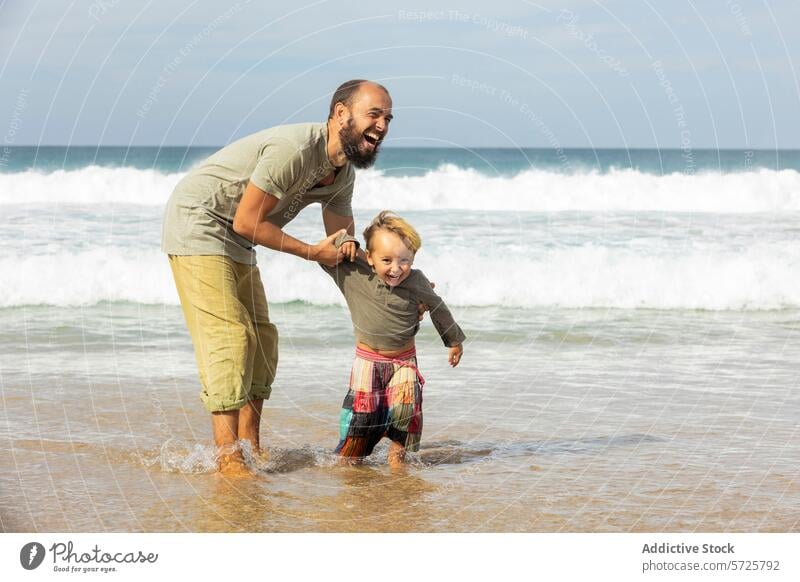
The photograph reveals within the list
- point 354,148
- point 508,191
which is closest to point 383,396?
point 354,148

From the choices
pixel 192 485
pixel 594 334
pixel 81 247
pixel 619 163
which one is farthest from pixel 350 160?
pixel 619 163

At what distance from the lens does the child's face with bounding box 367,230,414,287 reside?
5.42 m

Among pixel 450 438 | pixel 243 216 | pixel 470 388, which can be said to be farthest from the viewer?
pixel 470 388

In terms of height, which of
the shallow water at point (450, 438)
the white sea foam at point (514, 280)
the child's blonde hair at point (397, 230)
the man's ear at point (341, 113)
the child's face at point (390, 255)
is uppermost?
the man's ear at point (341, 113)

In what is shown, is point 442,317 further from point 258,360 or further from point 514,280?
point 514,280

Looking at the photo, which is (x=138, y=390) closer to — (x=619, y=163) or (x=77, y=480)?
(x=77, y=480)

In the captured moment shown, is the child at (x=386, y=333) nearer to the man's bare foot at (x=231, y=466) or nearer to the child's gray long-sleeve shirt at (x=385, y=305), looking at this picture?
the child's gray long-sleeve shirt at (x=385, y=305)

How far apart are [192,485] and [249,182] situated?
1.75 metres

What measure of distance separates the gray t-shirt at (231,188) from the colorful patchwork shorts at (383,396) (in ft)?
3.17

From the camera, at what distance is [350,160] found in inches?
209

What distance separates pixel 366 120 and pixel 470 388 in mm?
3673

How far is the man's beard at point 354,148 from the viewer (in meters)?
5.17

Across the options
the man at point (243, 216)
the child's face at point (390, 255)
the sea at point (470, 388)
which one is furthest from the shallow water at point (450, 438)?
the child's face at point (390, 255)

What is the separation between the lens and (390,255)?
5441mm
